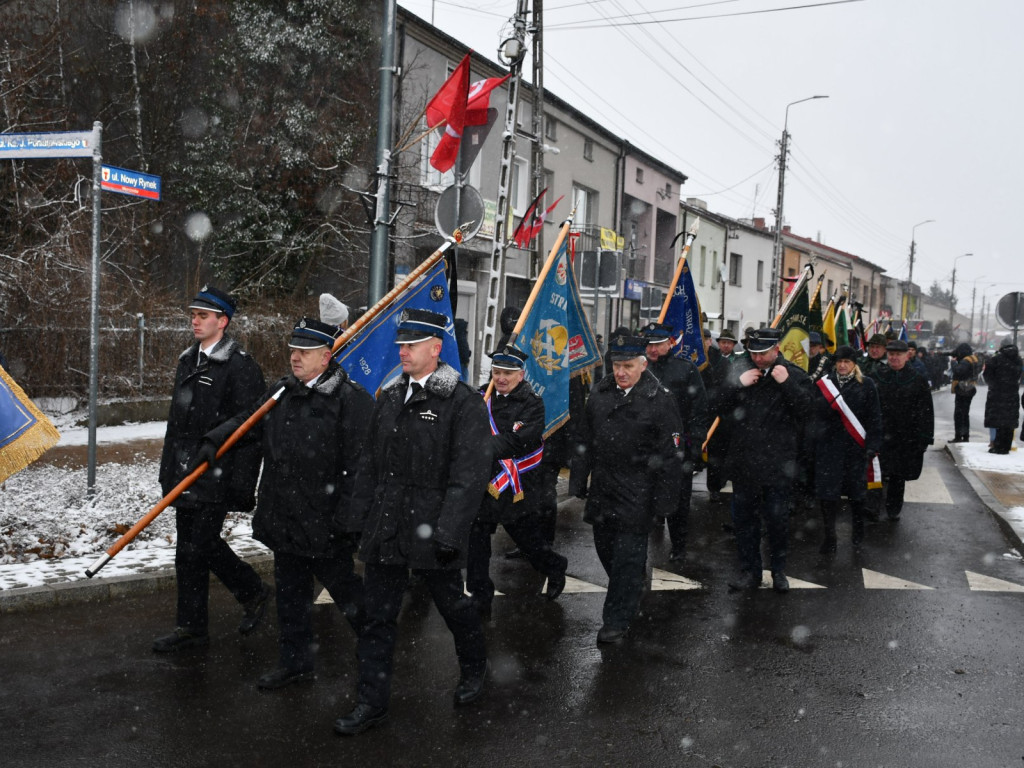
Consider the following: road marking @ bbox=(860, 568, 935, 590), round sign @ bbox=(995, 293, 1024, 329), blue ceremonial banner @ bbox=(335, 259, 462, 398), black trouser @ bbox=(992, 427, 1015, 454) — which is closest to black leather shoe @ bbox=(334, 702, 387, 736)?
blue ceremonial banner @ bbox=(335, 259, 462, 398)

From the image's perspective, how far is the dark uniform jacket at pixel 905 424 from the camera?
985cm

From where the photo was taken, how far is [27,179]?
14789 mm

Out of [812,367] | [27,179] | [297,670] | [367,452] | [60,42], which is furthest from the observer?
[60,42]

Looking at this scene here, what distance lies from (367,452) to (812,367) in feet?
29.3

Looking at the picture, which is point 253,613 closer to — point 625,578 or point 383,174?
point 625,578

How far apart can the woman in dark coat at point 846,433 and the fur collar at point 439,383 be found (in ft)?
16.9

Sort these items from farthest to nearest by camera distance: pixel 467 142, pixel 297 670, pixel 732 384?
pixel 467 142
pixel 732 384
pixel 297 670

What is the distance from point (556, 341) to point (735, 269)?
3718 cm

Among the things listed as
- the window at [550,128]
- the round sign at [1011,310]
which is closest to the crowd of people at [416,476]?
the round sign at [1011,310]

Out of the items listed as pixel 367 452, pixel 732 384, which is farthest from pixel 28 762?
pixel 732 384

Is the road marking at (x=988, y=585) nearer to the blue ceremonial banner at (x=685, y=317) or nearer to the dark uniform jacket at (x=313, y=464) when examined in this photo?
the blue ceremonial banner at (x=685, y=317)

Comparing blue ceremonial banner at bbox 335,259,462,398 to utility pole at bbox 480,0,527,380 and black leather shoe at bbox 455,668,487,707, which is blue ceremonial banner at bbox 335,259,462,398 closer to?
utility pole at bbox 480,0,527,380

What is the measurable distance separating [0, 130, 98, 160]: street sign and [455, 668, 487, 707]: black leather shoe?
16.8 ft

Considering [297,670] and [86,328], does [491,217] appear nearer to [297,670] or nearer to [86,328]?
[86,328]
